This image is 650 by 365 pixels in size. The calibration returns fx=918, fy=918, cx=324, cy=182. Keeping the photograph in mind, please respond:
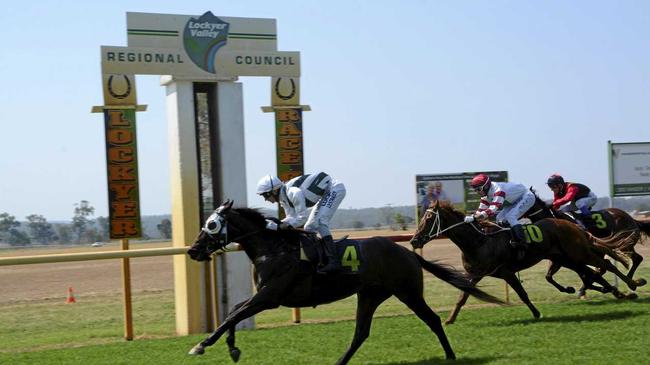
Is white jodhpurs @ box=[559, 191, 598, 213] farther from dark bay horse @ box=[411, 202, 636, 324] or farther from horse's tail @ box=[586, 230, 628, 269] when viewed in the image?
dark bay horse @ box=[411, 202, 636, 324]

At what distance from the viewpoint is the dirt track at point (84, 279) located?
2239 cm

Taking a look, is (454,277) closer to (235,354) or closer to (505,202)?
(235,354)

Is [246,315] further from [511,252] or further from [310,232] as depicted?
[511,252]

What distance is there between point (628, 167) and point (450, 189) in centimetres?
340

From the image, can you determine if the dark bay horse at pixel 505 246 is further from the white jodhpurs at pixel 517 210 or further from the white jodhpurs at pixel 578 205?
the white jodhpurs at pixel 578 205

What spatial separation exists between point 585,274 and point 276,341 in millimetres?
5082

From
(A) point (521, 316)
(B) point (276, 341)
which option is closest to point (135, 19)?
(B) point (276, 341)

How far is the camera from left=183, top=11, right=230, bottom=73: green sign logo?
1217 centimetres

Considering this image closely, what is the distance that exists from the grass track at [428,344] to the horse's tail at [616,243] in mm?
1460

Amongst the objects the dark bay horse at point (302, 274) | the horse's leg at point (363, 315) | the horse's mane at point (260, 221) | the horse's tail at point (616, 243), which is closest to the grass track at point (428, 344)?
the horse's leg at point (363, 315)

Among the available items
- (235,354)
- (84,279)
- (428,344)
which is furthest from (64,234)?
(235,354)

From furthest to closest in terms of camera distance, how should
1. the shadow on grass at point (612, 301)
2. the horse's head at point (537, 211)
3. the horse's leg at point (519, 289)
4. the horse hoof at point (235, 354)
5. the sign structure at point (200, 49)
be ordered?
the horse's head at point (537, 211), the shadow on grass at point (612, 301), the sign structure at point (200, 49), the horse's leg at point (519, 289), the horse hoof at point (235, 354)

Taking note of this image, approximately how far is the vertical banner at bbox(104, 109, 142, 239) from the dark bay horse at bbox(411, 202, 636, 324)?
12.0ft

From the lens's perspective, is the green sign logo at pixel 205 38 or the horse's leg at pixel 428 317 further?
the green sign logo at pixel 205 38
